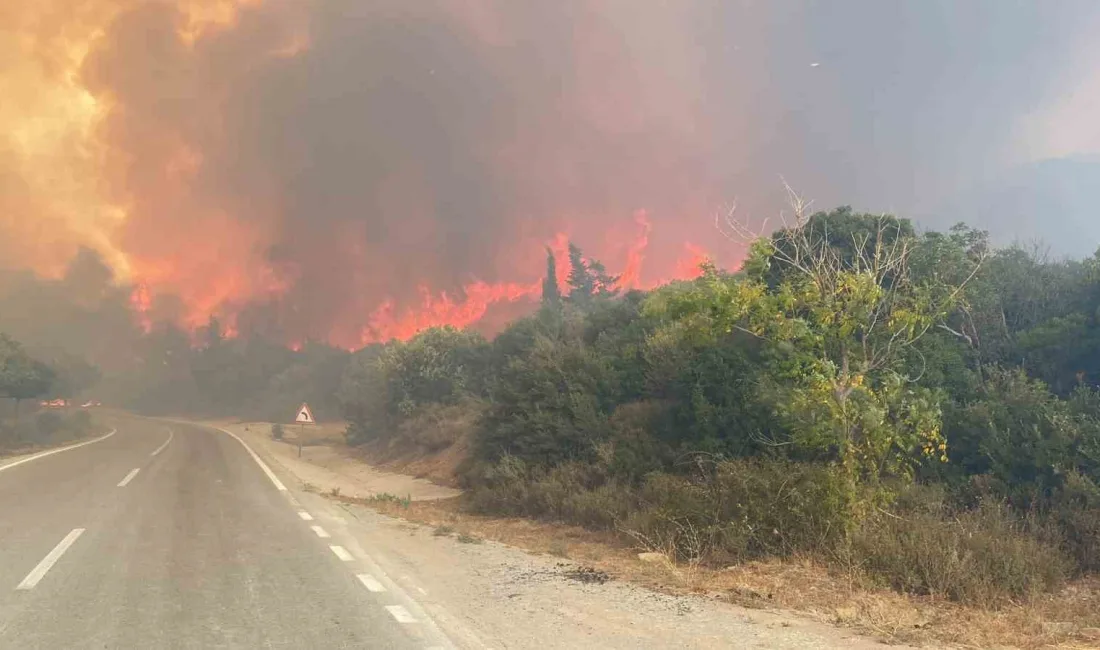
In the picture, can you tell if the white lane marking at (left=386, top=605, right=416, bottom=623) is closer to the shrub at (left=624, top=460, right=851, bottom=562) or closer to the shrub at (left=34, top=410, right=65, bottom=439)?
the shrub at (left=624, top=460, right=851, bottom=562)

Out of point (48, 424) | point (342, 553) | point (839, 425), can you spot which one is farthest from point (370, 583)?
point (48, 424)

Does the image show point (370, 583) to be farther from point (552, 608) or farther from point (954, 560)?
point (954, 560)

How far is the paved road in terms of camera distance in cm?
568

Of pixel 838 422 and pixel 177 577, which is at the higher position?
pixel 838 422

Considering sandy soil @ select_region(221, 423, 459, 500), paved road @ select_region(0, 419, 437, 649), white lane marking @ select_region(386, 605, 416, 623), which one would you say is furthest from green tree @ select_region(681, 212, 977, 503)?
sandy soil @ select_region(221, 423, 459, 500)

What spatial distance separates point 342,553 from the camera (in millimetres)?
9242

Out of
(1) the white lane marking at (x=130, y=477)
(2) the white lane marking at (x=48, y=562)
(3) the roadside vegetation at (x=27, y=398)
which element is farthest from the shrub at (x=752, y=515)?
(3) the roadside vegetation at (x=27, y=398)

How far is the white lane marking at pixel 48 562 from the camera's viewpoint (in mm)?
7218

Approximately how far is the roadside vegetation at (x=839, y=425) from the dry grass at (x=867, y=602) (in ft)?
1.14

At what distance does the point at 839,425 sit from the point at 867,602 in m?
2.75

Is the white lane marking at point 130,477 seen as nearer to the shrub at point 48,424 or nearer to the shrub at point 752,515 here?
the shrub at point 752,515

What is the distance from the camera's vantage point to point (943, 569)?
7.38 m

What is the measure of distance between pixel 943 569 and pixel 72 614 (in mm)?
9266

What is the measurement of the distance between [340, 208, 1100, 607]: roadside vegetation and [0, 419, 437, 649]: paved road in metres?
4.87
